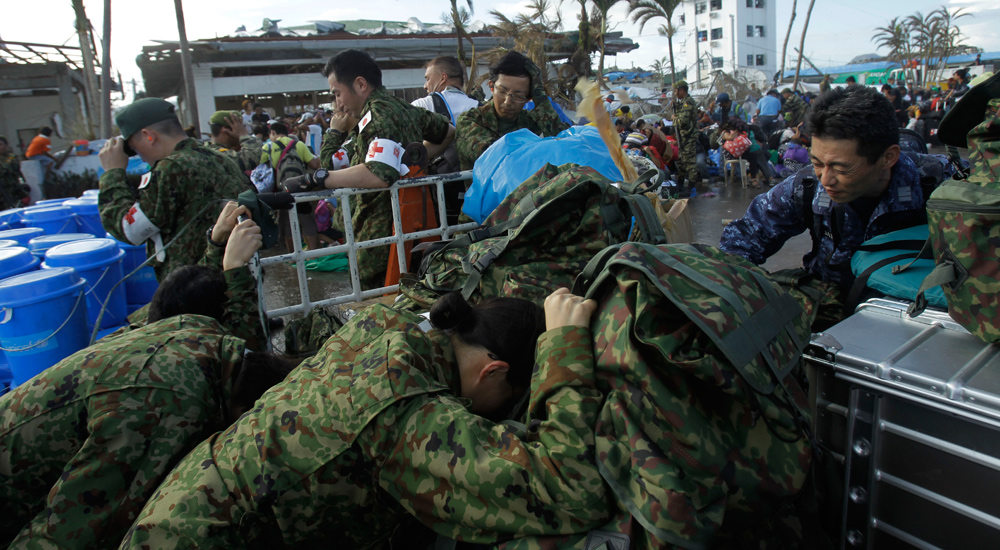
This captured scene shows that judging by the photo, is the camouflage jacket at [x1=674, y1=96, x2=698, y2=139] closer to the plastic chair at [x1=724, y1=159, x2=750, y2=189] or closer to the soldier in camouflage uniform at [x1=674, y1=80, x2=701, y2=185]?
the soldier in camouflage uniform at [x1=674, y1=80, x2=701, y2=185]

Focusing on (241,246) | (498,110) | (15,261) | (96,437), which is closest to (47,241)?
(15,261)

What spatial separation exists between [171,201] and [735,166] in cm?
1017

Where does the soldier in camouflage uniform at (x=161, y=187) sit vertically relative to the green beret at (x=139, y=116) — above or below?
below

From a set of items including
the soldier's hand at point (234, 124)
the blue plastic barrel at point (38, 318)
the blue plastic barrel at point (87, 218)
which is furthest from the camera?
the soldier's hand at point (234, 124)

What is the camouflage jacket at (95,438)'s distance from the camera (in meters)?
1.61

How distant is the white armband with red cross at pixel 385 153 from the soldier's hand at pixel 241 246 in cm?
74

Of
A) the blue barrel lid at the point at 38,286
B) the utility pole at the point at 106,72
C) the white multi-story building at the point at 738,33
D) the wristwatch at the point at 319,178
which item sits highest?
the white multi-story building at the point at 738,33

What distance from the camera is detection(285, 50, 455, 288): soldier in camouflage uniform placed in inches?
119

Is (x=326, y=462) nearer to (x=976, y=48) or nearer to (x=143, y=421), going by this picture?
(x=143, y=421)

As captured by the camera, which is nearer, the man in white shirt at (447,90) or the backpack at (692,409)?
the backpack at (692,409)

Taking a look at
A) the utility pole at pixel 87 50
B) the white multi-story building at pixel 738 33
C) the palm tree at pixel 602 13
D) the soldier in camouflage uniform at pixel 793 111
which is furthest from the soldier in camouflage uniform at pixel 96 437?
the white multi-story building at pixel 738 33

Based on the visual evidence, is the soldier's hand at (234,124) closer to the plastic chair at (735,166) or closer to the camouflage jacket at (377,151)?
the camouflage jacket at (377,151)

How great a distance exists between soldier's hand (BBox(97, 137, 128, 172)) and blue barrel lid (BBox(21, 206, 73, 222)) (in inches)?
83.3

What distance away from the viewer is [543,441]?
4.52 feet
